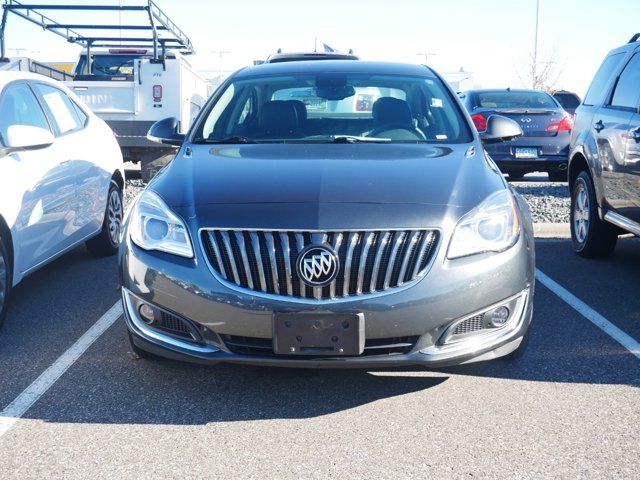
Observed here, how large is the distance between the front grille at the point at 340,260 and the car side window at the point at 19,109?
2307mm

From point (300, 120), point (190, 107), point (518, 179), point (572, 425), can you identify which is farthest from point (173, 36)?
point (572, 425)

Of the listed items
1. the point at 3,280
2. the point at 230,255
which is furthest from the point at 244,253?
the point at 3,280

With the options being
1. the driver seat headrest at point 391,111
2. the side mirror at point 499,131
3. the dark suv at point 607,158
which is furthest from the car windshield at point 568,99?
the driver seat headrest at point 391,111

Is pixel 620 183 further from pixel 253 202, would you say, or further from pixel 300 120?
pixel 253 202

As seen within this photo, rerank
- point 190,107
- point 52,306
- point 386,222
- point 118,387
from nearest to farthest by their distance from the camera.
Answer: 1. point 386,222
2. point 118,387
3. point 52,306
4. point 190,107

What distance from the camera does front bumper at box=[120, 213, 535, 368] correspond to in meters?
3.38

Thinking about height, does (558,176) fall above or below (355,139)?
below

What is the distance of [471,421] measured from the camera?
3.51 meters

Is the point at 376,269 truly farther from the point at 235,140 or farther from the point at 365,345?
the point at 235,140

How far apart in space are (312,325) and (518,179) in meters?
11.0

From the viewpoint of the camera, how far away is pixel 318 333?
132 inches

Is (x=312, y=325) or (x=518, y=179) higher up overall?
(x=312, y=325)

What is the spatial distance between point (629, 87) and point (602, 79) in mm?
724

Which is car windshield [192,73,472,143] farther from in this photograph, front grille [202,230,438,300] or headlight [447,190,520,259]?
front grille [202,230,438,300]
